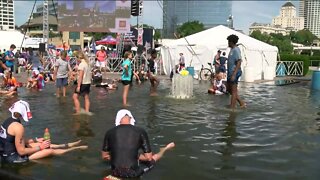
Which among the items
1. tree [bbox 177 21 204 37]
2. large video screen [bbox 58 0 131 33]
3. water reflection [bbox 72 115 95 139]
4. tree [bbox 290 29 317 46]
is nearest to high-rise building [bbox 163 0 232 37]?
tree [bbox 177 21 204 37]

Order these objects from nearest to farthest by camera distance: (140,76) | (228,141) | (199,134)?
(228,141) < (199,134) < (140,76)

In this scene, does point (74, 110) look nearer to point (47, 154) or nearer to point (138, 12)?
point (47, 154)

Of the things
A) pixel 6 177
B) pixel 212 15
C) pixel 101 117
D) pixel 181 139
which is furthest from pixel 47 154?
pixel 212 15

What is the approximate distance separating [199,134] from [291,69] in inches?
957

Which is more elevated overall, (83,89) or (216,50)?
(216,50)

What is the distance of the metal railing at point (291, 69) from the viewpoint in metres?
29.4

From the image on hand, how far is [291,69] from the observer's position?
100 ft

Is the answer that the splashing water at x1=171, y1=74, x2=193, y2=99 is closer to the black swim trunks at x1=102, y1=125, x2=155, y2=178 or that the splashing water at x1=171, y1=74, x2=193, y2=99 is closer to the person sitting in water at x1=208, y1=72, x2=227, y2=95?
the person sitting in water at x1=208, y1=72, x2=227, y2=95

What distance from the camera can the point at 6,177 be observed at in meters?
5.38

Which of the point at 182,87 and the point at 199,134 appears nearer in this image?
the point at 199,134

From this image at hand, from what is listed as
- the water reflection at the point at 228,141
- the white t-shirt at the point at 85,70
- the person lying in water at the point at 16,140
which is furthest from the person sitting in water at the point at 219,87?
the person lying in water at the point at 16,140

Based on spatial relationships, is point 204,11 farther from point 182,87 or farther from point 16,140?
point 16,140

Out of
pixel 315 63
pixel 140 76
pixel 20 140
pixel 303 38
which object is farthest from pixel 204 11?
pixel 20 140

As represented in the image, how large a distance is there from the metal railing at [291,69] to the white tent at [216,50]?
10.9 ft
